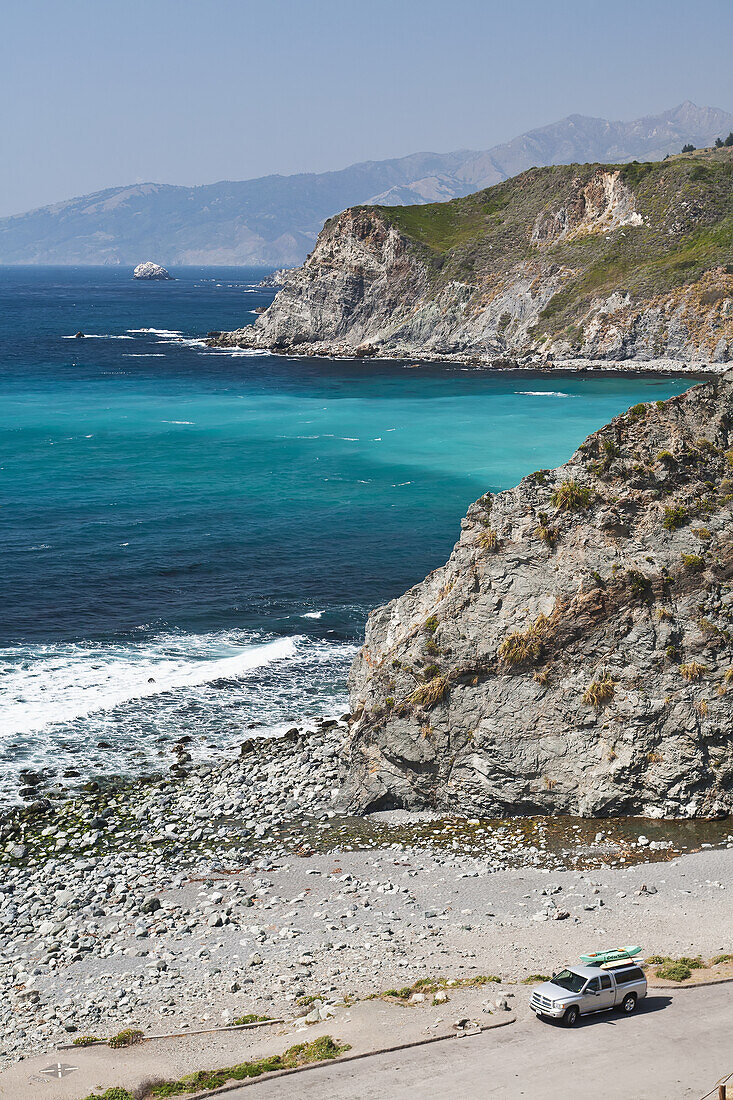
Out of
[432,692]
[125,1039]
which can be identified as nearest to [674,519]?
[432,692]

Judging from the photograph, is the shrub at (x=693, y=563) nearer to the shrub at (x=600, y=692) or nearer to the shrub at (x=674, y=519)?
the shrub at (x=674, y=519)

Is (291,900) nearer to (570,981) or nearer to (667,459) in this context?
(570,981)

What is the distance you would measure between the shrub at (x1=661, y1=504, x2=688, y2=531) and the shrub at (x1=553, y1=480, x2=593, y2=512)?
2.94 m

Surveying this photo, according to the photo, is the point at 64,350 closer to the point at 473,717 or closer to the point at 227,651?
the point at 227,651

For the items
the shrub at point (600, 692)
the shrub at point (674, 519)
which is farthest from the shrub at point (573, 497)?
the shrub at point (600, 692)

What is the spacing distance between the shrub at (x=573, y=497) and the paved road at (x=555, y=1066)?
1898 centimetres

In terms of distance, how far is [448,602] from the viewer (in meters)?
37.2

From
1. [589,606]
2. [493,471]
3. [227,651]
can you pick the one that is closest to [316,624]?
[227,651]

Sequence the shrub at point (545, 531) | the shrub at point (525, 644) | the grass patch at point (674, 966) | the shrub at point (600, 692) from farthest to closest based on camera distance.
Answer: the shrub at point (545, 531)
the shrub at point (525, 644)
the shrub at point (600, 692)
the grass patch at point (674, 966)

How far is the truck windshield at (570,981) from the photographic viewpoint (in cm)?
2228

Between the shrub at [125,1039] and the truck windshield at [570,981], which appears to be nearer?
the truck windshield at [570,981]

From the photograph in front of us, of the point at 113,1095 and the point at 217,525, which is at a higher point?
the point at 217,525

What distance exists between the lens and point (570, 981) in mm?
22547

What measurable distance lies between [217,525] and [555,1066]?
2341 inches
